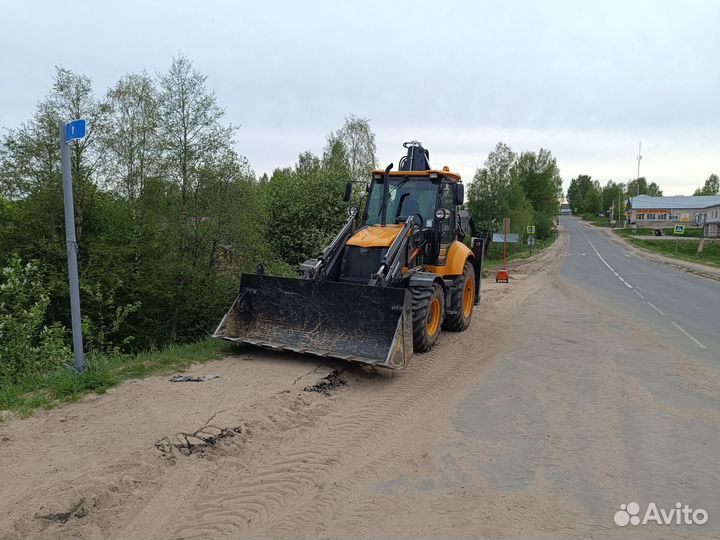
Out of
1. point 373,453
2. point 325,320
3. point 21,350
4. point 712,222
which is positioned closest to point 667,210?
point 712,222

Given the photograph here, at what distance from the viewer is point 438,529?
358 cm

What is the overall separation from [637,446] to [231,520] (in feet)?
12.9

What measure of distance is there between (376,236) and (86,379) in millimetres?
4708

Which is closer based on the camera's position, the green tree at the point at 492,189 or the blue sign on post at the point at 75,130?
the blue sign on post at the point at 75,130

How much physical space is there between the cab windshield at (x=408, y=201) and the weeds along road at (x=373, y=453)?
2799 mm

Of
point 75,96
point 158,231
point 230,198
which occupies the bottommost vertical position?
point 158,231

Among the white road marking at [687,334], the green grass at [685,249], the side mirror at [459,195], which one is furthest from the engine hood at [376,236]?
the green grass at [685,249]

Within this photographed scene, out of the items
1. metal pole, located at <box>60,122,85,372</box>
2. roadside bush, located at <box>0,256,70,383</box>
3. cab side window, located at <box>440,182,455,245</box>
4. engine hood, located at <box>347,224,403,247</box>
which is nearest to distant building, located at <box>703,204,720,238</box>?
cab side window, located at <box>440,182,455,245</box>

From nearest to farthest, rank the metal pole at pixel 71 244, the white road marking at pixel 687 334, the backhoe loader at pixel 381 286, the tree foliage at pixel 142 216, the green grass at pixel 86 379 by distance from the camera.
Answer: the green grass at pixel 86 379, the metal pole at pixel 71 244, the backhoe loader at pixel 381 286, the white road marking at pixel 687 334, the tree foliage at pixel 142 216

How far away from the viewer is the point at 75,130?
5523 millimetres

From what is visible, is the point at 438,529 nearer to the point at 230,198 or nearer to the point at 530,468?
the point at 530,468

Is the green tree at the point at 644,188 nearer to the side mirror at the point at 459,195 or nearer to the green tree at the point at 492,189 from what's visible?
the green tree at the point at 492,189

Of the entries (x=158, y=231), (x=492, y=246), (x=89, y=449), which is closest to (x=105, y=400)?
(x=89, y=449)

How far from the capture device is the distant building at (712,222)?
204ft
